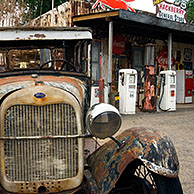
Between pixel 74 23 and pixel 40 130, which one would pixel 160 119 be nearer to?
pixel 74 23

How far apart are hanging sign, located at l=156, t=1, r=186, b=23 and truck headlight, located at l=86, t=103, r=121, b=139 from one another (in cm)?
954

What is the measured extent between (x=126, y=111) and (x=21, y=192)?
7.19m

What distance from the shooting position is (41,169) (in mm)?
2215

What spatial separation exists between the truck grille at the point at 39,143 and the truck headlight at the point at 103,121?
14 centimetres

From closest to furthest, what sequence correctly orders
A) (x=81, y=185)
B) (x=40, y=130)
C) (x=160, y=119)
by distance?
(x=40, y=130) < (x=81, y=185) < (x=160, y=119)

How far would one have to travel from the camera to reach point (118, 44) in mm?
11398

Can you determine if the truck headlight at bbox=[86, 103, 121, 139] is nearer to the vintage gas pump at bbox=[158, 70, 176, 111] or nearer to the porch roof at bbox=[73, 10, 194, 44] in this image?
the porch roof at bbox=[73, 10, 194, 44]

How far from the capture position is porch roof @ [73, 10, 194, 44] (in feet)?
28.9

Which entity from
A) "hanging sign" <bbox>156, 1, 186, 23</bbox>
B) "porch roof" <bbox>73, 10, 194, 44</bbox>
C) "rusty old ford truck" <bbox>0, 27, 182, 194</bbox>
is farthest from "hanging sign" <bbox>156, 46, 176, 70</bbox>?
"rusty old ford truck" <bbox>0, 27, 182, 194</bbox>

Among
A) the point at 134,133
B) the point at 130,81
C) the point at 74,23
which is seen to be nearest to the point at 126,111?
the point at 130,81

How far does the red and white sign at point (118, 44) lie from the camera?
11.3 meters

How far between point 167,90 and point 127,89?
6.04 ft

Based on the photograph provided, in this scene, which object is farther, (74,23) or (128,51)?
(128,51)

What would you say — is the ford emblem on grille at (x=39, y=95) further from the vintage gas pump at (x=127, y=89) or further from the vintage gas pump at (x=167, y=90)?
the vintage gas pump at (x=167, y=90)
